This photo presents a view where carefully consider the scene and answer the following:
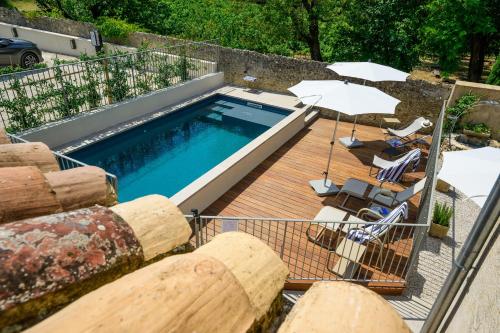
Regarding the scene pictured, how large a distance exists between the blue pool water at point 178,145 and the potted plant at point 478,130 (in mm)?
6314

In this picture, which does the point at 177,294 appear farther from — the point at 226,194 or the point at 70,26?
the point at 70,26

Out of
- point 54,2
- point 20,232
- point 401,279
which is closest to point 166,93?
point 401,279

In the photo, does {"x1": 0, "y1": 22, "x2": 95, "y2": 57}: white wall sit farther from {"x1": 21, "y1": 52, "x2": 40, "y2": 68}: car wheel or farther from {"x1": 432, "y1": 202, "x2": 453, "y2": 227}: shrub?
{"x1": 432, "y1": 202, "x2": 453, "y2": 227}: shrub

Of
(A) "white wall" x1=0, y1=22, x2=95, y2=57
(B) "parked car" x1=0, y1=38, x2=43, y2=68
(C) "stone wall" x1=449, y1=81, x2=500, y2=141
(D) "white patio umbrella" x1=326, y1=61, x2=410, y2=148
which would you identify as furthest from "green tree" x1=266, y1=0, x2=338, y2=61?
(B) "parked car" x1=0, y1=38, x2=43, y2=68

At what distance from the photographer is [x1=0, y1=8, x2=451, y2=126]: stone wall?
10998 mm

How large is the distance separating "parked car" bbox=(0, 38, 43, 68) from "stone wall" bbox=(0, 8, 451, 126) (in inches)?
193

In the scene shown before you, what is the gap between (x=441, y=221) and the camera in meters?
6.51

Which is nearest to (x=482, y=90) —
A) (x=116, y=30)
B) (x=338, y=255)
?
(x=338, y=255)

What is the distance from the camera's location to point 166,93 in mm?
12633

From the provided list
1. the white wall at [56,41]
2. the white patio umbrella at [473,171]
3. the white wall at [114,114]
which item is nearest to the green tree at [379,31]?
the white wall at [114,114]

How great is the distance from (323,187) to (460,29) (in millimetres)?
13339

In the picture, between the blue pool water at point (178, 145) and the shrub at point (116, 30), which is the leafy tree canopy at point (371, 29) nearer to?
the shrub at point (116, 30)

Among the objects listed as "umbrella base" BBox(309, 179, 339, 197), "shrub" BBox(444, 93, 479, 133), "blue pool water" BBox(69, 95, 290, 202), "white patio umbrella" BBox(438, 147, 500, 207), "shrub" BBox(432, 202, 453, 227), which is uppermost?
"white patio umbrella" BBox(438, 147, 500, 207)

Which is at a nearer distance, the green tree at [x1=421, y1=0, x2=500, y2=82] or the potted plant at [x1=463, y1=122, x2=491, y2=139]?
the potted plant at [x1=463, y1=122, x2=491, y2=139]
